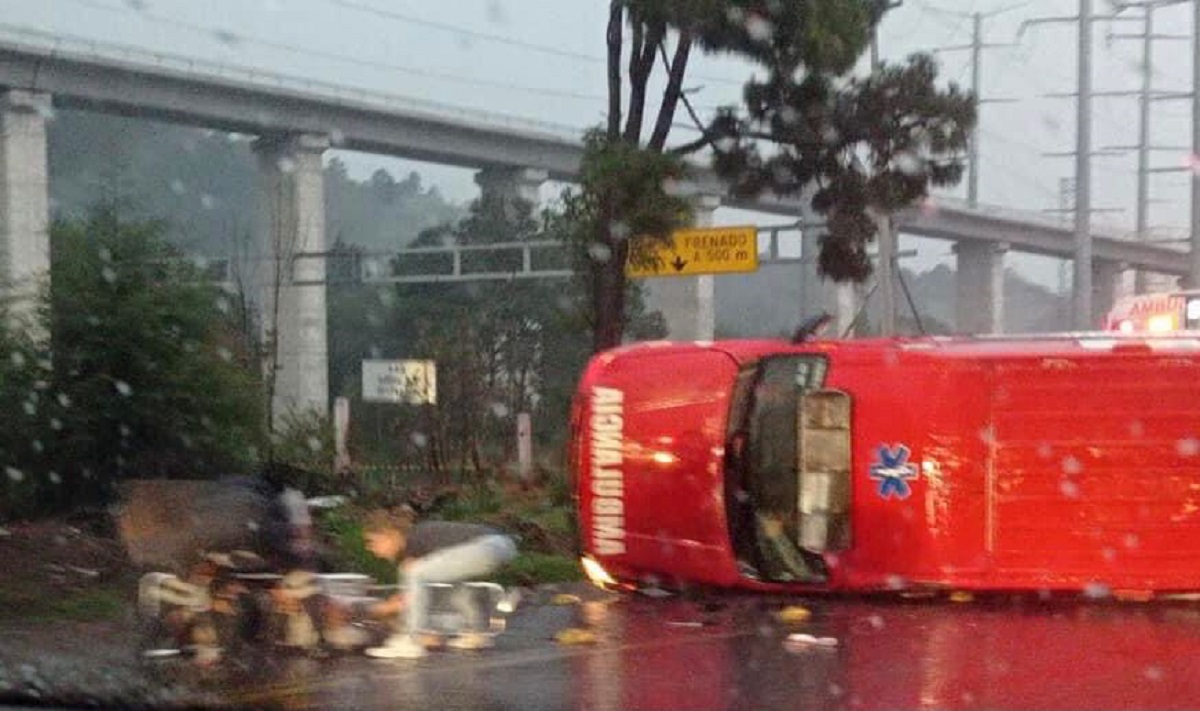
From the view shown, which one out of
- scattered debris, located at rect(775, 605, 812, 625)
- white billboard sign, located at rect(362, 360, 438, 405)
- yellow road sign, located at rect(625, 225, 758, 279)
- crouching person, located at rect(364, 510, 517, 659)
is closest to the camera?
crouching person, located at rect(364, 510, 517, 659)

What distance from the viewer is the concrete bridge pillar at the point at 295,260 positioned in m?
27.8

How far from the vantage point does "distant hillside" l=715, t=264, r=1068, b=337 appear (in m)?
24.4

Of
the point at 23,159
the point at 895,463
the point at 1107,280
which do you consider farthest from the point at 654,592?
the point at 23,159

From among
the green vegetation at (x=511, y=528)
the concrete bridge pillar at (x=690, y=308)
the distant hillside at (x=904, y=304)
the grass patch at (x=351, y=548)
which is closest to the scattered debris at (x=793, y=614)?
the green vegetation at (x=511, y=528)

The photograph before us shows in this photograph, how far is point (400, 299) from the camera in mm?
34312

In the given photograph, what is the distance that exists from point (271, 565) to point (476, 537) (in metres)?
1.35

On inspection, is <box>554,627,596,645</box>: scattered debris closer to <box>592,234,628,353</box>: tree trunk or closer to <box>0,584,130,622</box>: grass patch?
<box>0,584,130,622</box>: grass patch

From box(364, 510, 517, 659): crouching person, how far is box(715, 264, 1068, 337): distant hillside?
42.3 ft

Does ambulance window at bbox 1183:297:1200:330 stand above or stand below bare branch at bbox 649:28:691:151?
below

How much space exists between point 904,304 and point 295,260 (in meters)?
11.4

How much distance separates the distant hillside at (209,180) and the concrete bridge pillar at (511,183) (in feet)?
6.43

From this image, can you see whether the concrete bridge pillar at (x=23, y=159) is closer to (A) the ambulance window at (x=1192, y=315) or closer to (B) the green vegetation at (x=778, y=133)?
(B) the green vegetation at (x=778, y=133)

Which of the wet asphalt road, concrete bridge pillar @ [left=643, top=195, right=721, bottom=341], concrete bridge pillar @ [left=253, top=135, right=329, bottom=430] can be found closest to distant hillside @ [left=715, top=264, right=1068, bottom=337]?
concrete bridge pillar @ [left=643, top=195, right=721, bottom=341]

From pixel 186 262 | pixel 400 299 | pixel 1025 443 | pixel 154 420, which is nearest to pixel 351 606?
pixel 1025 443
